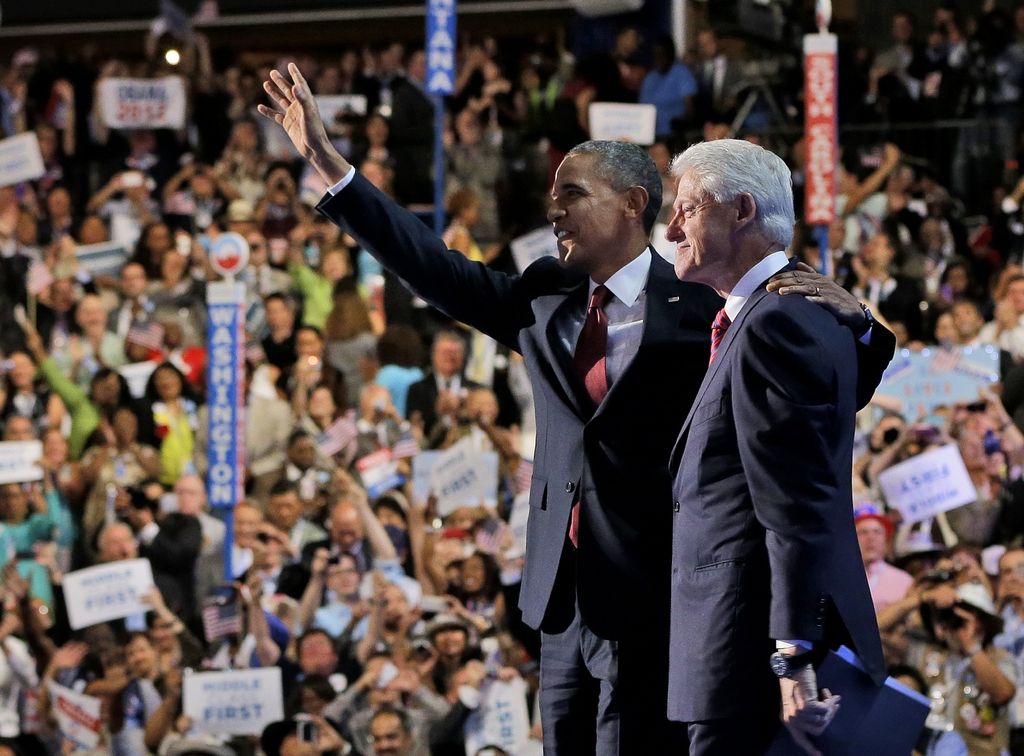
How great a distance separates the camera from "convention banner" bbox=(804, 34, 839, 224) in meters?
8.61

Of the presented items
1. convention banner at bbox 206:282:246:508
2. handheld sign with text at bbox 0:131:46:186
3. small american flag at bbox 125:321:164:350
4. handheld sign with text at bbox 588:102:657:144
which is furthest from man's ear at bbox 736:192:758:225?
handheld sign with text at bbox 0:131:46:186

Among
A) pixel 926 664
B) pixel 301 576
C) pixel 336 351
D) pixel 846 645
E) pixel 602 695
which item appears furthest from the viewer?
pixel 336 351

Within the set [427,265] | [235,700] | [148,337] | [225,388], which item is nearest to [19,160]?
[148,337]

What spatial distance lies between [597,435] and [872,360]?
54 centimetres

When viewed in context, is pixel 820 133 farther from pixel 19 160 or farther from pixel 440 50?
pixel 19 160

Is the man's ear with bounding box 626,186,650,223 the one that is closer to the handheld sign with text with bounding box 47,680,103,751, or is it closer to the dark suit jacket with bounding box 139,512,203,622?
the handheld sign with text with bounding box 47,680,103,751

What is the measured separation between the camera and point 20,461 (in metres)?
8.68

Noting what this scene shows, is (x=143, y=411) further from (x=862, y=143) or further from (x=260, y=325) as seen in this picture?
(x=862, y=143)

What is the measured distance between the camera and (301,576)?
25.2 ft

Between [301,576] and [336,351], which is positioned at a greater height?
[336,351]

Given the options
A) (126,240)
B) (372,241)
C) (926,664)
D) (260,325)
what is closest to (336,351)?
(260,325)

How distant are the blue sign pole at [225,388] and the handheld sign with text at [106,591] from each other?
0.49 metres

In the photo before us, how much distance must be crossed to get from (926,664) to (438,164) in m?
4.36

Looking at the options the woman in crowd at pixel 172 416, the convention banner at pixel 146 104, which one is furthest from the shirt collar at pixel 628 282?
the convention banner at pixel 146 104
